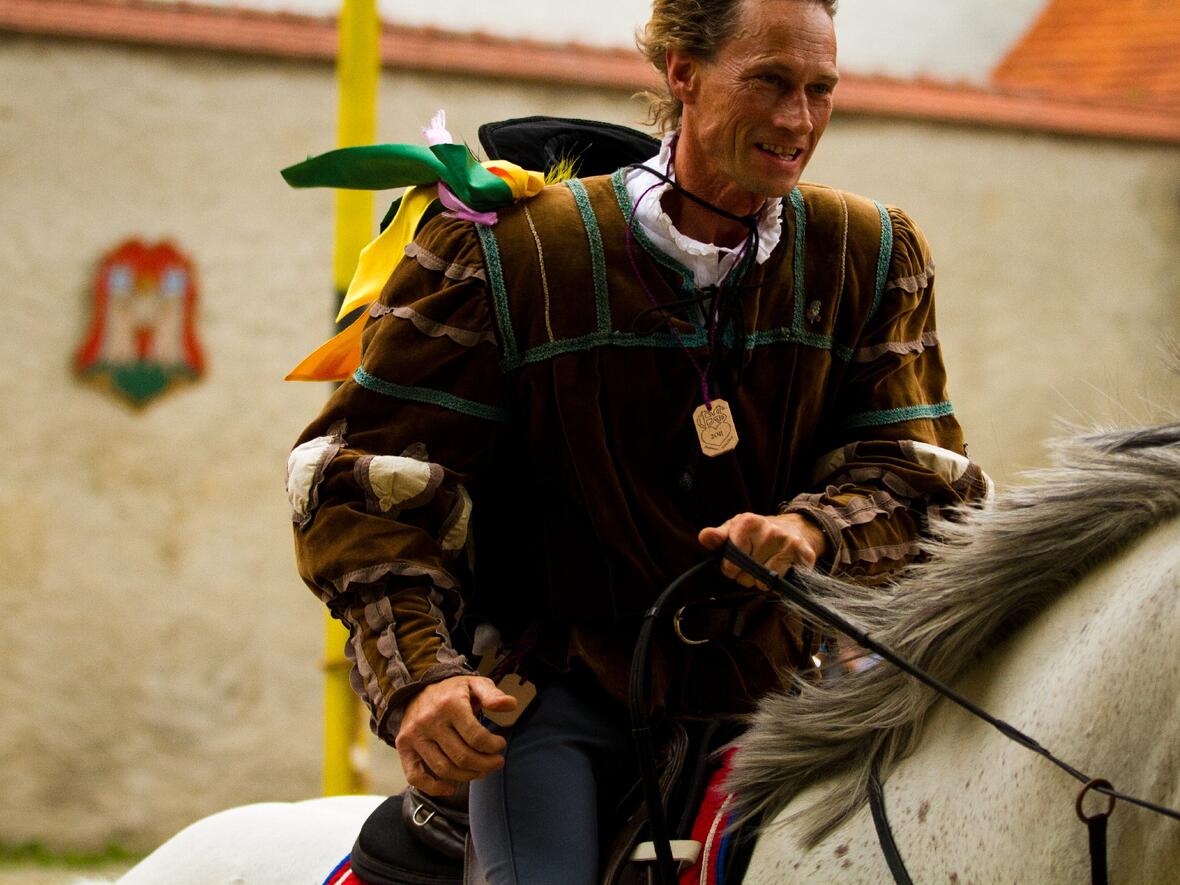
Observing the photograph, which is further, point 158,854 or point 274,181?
point 274,181

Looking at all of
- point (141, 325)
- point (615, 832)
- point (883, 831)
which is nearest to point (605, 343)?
point (615, 832)

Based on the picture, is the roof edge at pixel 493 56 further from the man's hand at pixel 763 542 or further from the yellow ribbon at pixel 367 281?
the man's hand at pixel 763 542

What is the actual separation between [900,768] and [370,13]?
3.25m

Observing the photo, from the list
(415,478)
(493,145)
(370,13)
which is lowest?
(415,478)

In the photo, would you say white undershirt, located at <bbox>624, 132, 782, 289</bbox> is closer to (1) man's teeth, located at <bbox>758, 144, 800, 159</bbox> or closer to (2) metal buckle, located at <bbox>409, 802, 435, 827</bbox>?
(1) man's teeth, located at <bbox>758, 144, 800, 159</bbox>

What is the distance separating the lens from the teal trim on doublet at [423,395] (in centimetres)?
206

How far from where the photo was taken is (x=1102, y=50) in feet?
37.8

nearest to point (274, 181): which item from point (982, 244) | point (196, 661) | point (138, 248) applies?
point (138, 248)

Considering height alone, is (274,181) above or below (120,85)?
below

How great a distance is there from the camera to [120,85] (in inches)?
254

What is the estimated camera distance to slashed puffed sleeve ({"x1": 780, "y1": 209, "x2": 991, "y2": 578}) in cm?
202

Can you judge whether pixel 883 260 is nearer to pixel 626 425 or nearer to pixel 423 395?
pixel 626 425

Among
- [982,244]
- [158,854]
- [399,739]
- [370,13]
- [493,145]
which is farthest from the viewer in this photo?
[982,244]

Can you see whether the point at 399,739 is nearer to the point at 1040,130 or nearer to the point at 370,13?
the point at 370,13
